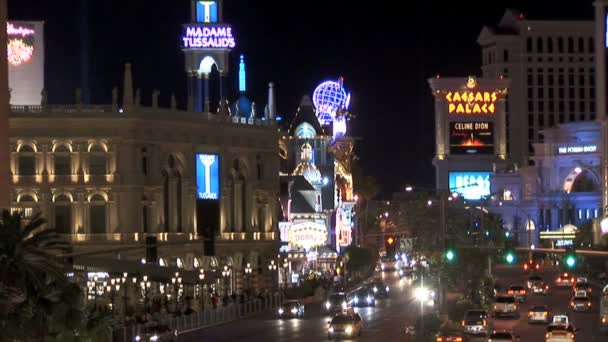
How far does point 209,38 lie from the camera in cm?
12962

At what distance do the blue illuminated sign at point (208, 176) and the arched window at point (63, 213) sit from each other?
37.4 ft

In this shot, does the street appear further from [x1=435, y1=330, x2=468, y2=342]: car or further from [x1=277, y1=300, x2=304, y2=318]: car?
[x1=435, y1=330, x2=468, y2=342]: car

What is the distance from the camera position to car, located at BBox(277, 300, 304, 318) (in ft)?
314

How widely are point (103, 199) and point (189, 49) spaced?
26.2 meters

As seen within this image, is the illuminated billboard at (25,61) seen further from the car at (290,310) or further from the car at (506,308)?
the car at (506,308)

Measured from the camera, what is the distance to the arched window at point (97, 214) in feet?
347

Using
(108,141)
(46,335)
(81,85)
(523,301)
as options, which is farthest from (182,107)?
(46,335)

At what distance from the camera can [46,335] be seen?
47.8 metres

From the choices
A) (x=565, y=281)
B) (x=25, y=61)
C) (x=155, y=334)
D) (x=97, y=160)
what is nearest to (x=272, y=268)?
(x=565, y=281)

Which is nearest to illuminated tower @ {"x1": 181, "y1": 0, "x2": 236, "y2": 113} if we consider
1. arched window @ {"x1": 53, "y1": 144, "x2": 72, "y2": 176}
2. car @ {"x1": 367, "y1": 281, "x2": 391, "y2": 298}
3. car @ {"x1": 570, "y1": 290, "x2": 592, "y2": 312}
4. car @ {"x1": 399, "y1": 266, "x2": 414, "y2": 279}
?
car @ {"x1": 367, "y1": 281, "x2": 391, "y2": 298}

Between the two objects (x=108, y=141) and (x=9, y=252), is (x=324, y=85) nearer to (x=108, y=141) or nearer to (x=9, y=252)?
(x=108, y=141)

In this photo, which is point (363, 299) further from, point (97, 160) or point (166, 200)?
point (97, 160)

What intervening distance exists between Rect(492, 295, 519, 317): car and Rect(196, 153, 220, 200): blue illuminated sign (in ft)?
92.5

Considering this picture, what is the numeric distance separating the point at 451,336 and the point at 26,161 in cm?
4365
